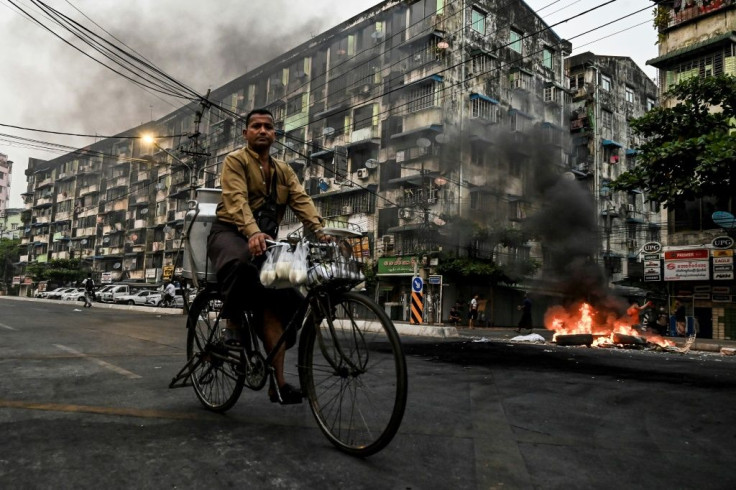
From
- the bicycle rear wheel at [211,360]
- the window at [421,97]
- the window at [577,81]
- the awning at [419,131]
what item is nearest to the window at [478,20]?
the window at [421,97]

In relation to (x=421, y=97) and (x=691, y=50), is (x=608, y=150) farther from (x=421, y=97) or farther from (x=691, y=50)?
(x=691, y=50)

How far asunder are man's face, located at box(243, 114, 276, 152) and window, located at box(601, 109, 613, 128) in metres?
44.9

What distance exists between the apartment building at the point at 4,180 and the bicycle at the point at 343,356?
A: 121 m

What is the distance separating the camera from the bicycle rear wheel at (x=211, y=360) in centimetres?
335

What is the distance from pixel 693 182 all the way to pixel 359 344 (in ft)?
46.0

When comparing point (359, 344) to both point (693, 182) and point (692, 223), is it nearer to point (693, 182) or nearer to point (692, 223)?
point (693, 182)

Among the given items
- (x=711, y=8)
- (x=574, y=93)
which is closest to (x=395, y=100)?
(x=574, y=93)

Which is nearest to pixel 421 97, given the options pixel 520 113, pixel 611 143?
pixel 520 113

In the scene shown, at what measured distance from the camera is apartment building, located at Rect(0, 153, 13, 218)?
10347 centimetres

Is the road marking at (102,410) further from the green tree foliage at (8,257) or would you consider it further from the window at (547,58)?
the green tree foliage at (8,257)

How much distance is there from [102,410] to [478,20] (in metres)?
37.5

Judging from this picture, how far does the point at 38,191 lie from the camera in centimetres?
8100

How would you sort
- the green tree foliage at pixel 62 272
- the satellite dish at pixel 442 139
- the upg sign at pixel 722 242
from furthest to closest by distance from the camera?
the green tree foliage at pixel 62 272
the satellite dish at pixel 442 139
the upg sign at pixel 722 242

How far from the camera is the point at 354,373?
8.67 feet
